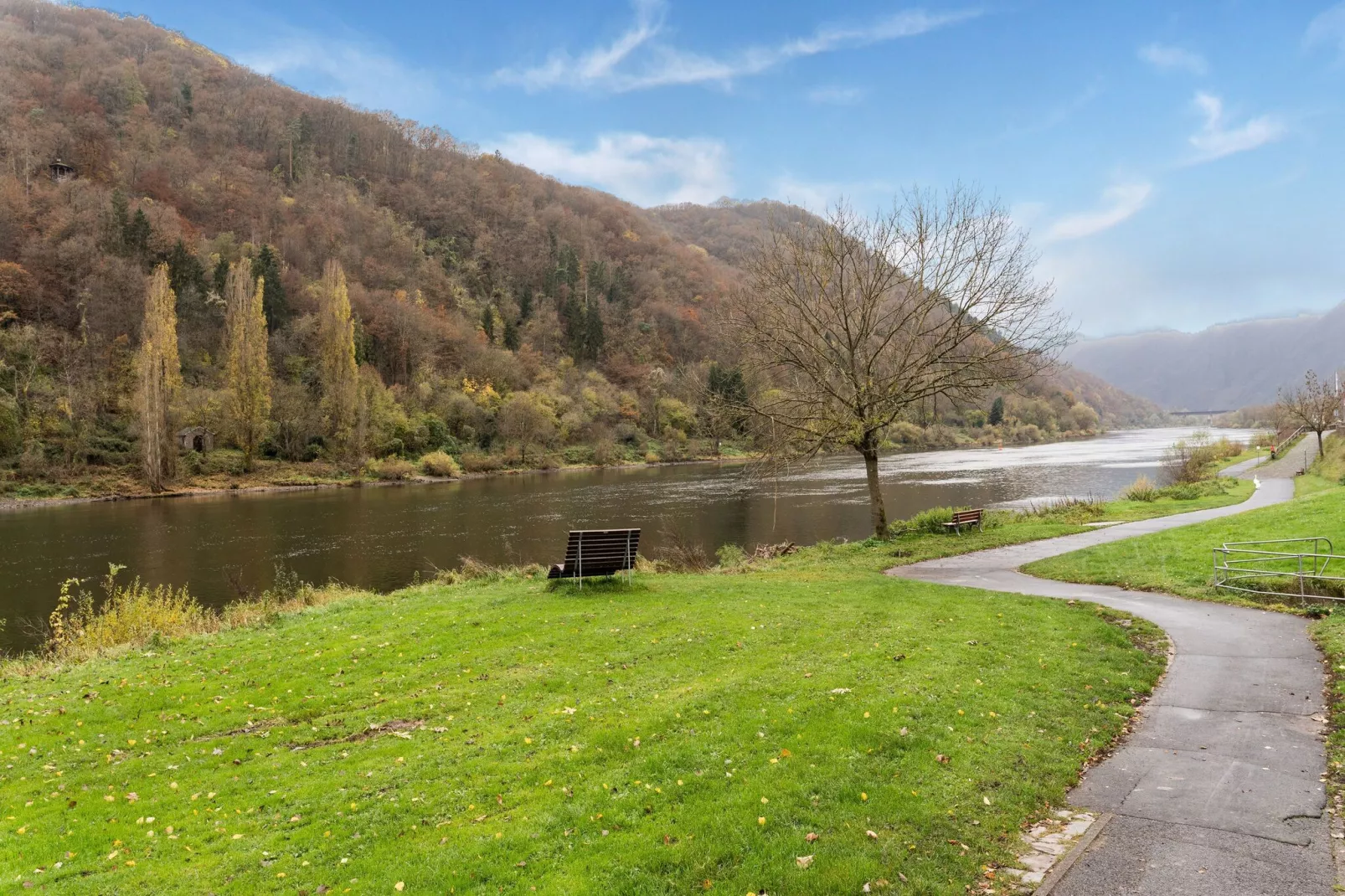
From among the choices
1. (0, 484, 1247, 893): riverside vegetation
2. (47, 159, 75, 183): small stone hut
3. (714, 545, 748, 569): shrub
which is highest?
(47, 159, 75, 183): small stone hut

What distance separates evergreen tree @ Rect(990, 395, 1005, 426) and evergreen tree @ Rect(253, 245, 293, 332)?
10037cm

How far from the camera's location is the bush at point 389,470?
6188cm

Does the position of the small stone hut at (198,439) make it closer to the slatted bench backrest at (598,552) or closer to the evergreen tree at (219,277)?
the evergreen tree at (219,277)

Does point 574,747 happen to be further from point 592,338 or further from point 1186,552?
point 592,338

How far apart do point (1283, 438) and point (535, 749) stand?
76.6m

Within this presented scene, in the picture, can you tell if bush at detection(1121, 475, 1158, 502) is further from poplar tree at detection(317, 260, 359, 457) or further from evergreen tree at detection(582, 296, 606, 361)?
evergreen tree at detection(582, 296, 606, 361)

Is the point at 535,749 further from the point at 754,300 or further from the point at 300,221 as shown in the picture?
the point at 300,221

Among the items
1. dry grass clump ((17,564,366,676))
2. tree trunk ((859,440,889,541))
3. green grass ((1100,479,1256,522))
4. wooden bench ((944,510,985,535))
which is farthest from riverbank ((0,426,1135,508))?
green grass ((1100,479,1256,522))

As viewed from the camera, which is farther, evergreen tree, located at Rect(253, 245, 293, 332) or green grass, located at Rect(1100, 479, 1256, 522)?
evergreen tree, located at Rect(253, 245, 293, 332)

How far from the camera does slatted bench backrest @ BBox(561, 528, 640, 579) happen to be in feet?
45.0

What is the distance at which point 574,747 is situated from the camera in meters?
6.01

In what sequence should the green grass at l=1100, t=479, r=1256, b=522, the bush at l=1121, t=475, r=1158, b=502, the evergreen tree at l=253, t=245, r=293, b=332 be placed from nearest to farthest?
the green grass at l=1100, t=479, r=1256, b=522 → the bush at l=1121, t=475, r=1158, b=502 → the evergreen tree at l=253, t=245, r=293, b=332

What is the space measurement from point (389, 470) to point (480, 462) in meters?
10.0

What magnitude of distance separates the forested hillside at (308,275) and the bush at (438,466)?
347 centimetres
